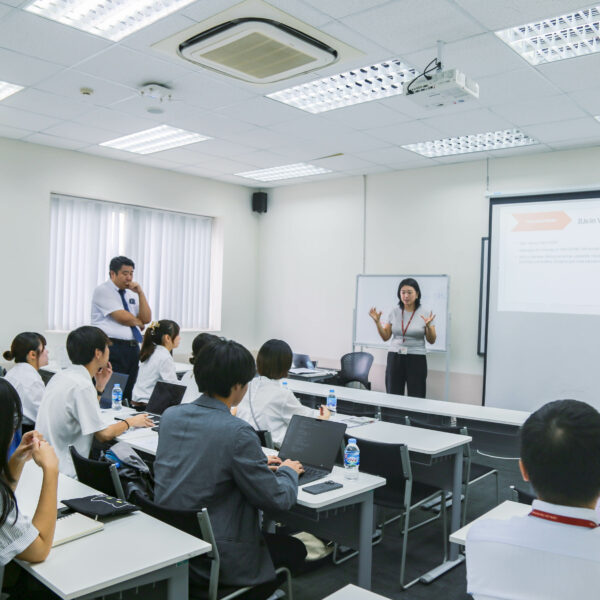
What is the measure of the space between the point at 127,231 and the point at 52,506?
6067 millimetres

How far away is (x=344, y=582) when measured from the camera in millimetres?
3115

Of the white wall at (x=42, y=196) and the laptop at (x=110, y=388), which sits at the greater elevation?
the white wall at (x=42, y=196)

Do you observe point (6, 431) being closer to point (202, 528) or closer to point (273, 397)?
point (202, 528)

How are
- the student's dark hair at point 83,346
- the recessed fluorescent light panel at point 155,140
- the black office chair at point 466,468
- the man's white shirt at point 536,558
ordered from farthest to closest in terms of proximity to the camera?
1. the recessed fluorescent light panel at point 155,140
2. the black office chair at point 466,468
3. the student's dark hair at point 83,346
4. the man's white shirt at point 536,558

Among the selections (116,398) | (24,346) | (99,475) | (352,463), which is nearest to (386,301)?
(116,398)

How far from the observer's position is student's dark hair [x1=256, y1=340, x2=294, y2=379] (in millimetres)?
3230

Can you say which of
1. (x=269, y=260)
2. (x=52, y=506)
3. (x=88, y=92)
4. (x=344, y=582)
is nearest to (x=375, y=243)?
(x=269, y=260)

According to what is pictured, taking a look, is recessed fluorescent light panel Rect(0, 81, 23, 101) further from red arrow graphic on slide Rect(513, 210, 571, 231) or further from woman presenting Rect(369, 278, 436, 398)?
red arrow graphic on slide Rect(513, 210, 571, 231)

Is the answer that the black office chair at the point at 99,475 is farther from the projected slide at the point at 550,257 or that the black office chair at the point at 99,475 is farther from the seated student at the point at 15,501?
the projected slide at the point at 550,257

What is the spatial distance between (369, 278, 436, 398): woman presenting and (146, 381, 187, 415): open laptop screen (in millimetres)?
2865

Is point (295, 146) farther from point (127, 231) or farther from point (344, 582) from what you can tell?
point (344, 582)

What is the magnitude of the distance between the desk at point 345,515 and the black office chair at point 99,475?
0.77 m

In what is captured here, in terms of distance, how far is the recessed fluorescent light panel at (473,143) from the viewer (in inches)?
223

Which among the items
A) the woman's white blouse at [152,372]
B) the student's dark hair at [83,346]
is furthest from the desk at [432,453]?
the woman's white blouse at [152,372]
